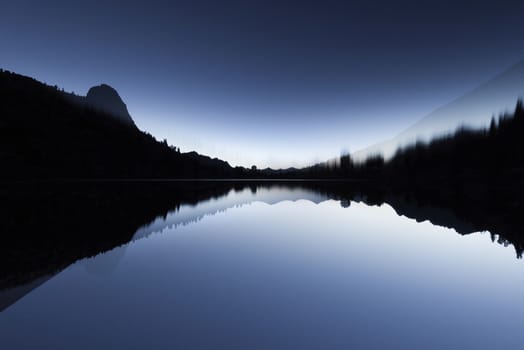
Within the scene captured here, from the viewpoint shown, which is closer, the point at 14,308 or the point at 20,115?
the point at 14,308

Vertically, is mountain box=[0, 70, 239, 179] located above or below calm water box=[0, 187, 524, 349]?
above

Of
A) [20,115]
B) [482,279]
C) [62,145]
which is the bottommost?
[482,279]

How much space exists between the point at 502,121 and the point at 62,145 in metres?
294

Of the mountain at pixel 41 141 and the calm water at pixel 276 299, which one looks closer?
the calm water at pixel 276 299

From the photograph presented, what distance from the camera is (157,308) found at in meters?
6.34

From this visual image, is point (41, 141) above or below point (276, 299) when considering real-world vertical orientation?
above

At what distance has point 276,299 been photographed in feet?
23.0

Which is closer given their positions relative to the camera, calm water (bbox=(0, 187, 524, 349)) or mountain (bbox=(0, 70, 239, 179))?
calm water (bbox=(0, 187, 524, 349))

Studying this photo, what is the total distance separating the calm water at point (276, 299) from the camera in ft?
17.2

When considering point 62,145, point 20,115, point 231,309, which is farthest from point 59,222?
point 20,115

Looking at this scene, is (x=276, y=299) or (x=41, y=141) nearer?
(x=276, y=299)

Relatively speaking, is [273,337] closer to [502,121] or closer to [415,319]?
[415,319]

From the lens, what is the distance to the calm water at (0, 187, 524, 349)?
5.24m

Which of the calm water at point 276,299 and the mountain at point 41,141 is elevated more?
the mountain at point 41,141
